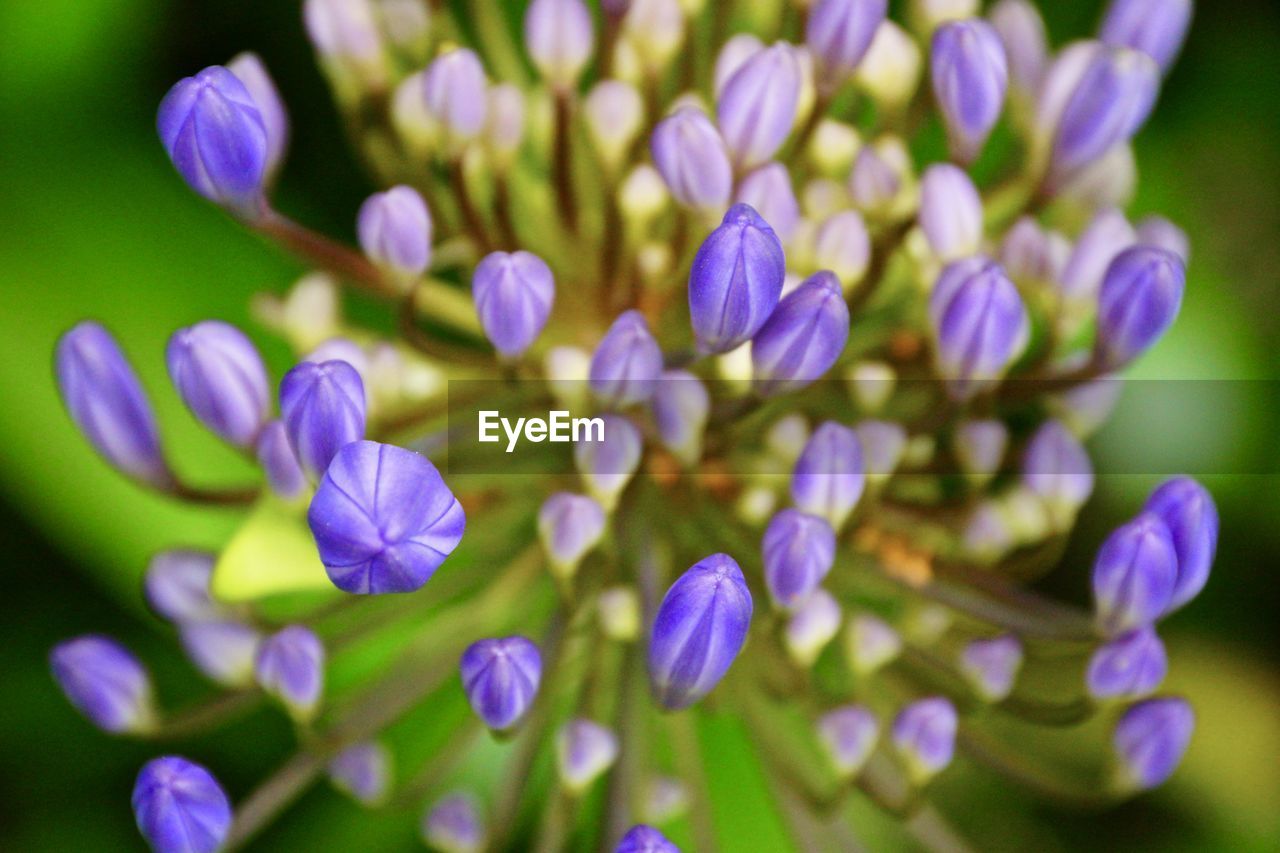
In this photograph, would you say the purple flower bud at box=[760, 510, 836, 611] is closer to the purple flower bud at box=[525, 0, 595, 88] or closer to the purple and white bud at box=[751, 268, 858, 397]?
the purple and white bud at box=[751, 268, 858, 397]

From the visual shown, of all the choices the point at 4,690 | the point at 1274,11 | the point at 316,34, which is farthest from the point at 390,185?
the point at 1274,11

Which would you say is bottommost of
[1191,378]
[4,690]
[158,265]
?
[4,690]

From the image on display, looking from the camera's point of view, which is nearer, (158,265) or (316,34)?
(316,34)

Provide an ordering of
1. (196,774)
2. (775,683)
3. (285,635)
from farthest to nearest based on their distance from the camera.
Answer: (775,683) → (285,635) → (196,774)

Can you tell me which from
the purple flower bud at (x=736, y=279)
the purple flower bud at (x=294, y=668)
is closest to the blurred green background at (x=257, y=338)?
the purple flower bud at (x=294, y=668)

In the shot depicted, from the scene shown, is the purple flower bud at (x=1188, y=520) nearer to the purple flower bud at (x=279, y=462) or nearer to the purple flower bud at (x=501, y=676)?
the purple flower bud at (x=501, y=676)

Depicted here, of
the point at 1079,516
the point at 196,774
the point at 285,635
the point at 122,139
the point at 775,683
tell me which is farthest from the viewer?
the point at 1079,516

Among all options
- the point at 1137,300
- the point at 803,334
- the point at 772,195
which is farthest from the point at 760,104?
the point at 1137,300

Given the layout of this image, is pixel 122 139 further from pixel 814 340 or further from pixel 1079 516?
pixel 1079 516

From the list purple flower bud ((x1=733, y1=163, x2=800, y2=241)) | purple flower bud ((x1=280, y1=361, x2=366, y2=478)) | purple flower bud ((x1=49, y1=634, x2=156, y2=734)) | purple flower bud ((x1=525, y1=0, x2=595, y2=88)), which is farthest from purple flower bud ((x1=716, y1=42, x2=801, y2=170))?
purple flower bud ((x1=49, y1=634, x2=156, y2=734))
